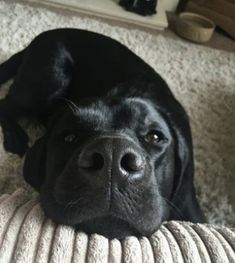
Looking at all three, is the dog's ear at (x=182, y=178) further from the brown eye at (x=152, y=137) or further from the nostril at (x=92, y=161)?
the nostril at (x=92, y=161)

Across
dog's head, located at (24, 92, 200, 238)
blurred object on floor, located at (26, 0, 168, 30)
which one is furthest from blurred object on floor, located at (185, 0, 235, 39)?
dog's head, located at (24, 92, 200, 238)

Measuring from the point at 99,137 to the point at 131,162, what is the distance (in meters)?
0.08

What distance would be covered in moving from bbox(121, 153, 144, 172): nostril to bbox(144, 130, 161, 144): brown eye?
214mm

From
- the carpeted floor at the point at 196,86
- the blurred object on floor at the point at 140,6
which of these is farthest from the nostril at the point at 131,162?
the blurred object on floor at the point at 140,6

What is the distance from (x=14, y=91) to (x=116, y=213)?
0.89 meters

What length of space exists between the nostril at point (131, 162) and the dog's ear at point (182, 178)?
15.2 inches

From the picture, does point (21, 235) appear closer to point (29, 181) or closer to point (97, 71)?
point (29, 181)

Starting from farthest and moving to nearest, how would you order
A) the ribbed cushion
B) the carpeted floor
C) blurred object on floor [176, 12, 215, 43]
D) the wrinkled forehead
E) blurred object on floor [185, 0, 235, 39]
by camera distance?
1. blurred object on floor [185, 0, 235, 39]
2. blurred object on floor [176, 12, 215, 43]
3. the carpeted floor
4. the wrinkled forehead
5. the ribbed cushion

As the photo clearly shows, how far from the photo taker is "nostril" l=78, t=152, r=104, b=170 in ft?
2.45

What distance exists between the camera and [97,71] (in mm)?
1474

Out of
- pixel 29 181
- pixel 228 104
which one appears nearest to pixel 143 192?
pixel 29 181

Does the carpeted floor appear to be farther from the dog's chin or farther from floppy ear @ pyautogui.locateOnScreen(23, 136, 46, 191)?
the dog's chin

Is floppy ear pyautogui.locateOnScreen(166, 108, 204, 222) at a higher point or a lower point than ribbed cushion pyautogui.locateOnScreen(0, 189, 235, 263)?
lower

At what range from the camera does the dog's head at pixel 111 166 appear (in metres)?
0.75
